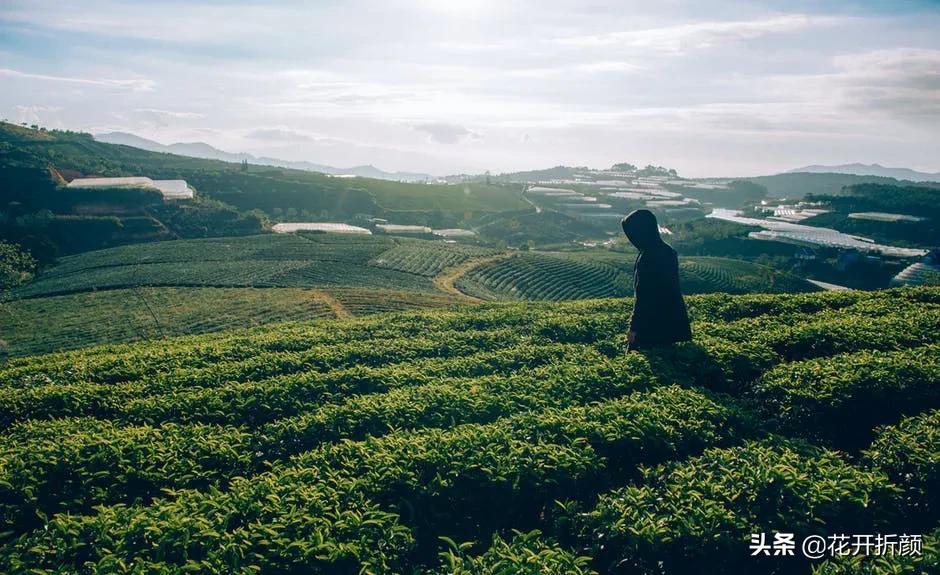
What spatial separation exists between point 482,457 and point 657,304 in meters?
8.59

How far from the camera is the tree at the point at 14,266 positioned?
54.8 meters

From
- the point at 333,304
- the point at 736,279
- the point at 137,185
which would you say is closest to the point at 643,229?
the point at 333,304

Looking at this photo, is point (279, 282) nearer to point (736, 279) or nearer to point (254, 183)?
point (736, 279)

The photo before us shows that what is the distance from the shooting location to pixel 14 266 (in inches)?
2308

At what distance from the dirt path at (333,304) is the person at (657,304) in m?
25.5

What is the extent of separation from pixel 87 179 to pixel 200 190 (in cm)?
2289

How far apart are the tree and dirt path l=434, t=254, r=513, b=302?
133 ft

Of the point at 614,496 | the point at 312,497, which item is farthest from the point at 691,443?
the point at 312,497

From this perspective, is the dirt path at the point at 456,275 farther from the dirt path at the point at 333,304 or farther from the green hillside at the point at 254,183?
the green hillside at the point at 254,183

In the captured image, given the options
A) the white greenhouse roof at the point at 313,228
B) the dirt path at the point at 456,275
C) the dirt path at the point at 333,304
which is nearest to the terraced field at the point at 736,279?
the dirt path at the point at 456,275

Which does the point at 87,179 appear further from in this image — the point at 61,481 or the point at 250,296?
the point at 61,481

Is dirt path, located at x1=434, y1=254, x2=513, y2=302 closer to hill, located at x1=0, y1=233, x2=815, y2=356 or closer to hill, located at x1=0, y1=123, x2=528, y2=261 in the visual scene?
hill, located at x1=0, y1=233, x2=815, y2=356

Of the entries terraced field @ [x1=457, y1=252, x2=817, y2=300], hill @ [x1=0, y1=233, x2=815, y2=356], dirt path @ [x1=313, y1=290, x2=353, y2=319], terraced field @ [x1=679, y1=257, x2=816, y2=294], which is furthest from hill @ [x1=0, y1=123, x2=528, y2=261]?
terraced field @ [x1=679, y1=257, x2=816, y2=294]

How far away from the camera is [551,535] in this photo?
8352 mm
